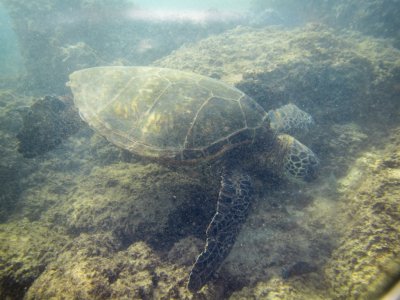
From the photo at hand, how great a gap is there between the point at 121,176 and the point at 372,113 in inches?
233

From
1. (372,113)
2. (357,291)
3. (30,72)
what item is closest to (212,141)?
(357,291)

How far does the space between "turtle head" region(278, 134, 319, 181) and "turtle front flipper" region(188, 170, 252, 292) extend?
33.1 inches

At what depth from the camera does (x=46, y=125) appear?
536cm

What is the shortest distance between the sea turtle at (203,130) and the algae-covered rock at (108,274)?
0.80 meters

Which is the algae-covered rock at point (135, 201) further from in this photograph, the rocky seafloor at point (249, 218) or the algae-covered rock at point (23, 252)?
the algae-covered rock at point (23, 252)

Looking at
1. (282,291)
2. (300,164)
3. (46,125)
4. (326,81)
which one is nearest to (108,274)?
(282,291)

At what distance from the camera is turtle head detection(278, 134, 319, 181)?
4293 millimetres

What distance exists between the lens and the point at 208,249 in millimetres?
3219

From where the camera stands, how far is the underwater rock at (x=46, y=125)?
16.9 ft

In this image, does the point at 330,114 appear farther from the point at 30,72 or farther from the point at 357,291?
the point at 30,72

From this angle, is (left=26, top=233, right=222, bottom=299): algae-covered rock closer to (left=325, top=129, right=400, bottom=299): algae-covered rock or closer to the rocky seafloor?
the rocky seafloor

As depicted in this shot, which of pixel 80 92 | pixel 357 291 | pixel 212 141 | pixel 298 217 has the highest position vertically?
pixel 80 92

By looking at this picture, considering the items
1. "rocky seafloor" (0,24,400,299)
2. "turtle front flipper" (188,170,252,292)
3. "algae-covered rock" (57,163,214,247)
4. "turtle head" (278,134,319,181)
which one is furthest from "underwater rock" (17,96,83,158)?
"turtle head" (278,134,319,181)

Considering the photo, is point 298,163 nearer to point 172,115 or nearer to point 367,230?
point 367,230
